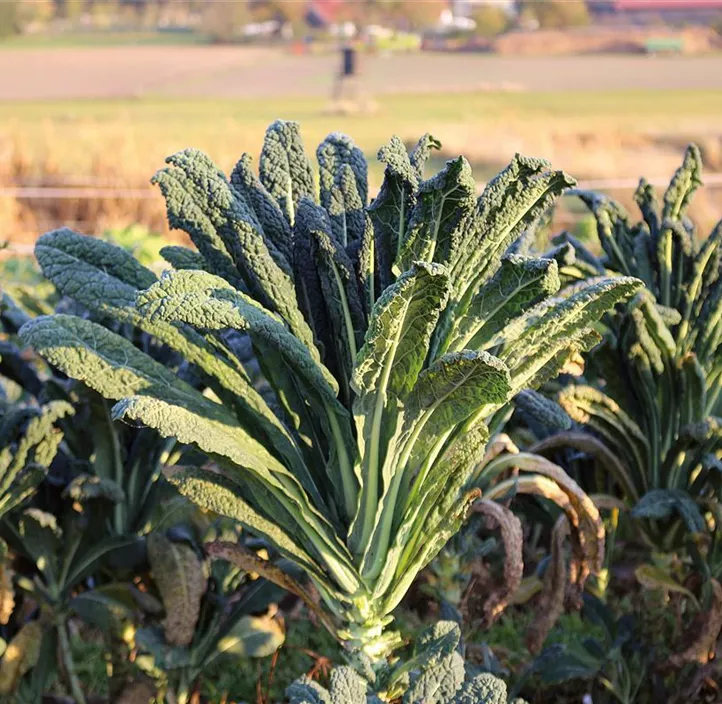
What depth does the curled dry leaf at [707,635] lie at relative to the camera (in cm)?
189

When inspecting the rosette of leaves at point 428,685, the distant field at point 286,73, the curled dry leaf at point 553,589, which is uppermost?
the rosette of leaves at point 428,685

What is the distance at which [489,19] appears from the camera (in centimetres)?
4716

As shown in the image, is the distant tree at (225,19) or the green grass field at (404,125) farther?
the distant tree at (225,19)

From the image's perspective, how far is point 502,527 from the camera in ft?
5.43

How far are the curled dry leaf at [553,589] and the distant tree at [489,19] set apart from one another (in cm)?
4765

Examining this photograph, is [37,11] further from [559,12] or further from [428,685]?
[428,685]

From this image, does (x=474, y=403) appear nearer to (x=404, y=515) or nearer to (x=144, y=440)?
(x=404, y=515)

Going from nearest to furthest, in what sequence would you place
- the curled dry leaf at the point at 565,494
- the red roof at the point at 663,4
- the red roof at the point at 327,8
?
the curled dry leaf at the point at 565,494 → the red roof at the point at 663,4 → the red roof at the point at 327,8

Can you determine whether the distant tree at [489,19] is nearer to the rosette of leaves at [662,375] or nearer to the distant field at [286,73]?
the distant field at [286,73]

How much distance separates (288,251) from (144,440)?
63cm

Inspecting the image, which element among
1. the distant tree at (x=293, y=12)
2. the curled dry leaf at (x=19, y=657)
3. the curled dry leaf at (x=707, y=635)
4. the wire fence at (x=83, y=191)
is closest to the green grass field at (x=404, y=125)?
the wire fence at (x=83, y=191)

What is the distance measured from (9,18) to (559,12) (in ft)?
90.3

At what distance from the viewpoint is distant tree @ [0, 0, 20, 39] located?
4697 centimetres

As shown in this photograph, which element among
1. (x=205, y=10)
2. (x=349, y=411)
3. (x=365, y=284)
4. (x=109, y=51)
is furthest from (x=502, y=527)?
(x=205, y=10)
